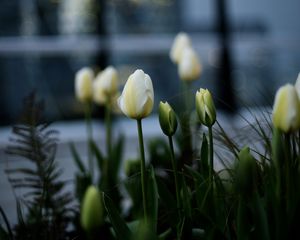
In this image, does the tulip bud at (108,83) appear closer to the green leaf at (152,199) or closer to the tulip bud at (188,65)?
the tulip bud at (188,65)

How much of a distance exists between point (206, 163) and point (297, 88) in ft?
0.61

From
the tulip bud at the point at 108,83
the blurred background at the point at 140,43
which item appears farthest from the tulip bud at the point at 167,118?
the blurred background at the point at 140,43

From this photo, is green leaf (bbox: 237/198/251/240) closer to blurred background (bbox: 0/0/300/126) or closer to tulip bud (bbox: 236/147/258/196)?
tulip bud (bbox: 236/147/258/196)

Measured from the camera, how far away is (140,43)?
10.6 feet

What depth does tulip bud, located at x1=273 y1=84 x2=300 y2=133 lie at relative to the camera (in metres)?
0.54

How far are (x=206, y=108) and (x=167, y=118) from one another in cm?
5

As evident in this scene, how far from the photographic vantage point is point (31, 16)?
2959 millimetres

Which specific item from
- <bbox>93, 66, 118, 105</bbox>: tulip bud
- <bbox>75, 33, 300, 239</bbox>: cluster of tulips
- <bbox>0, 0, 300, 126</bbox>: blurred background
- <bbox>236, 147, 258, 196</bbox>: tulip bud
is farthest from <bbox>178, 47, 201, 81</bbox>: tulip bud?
<bbox>0, 0, 300, 126</bbox>: blurred background

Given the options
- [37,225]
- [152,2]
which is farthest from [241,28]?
[37,225]

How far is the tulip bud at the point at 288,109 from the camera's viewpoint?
21.1 inches

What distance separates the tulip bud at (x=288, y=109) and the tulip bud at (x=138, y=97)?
0.17 meters

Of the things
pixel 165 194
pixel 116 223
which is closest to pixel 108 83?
pixel 165 194

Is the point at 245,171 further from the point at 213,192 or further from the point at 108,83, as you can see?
the point at 108,83

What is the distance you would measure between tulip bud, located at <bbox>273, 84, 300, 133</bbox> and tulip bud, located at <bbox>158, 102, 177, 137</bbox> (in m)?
0.14
